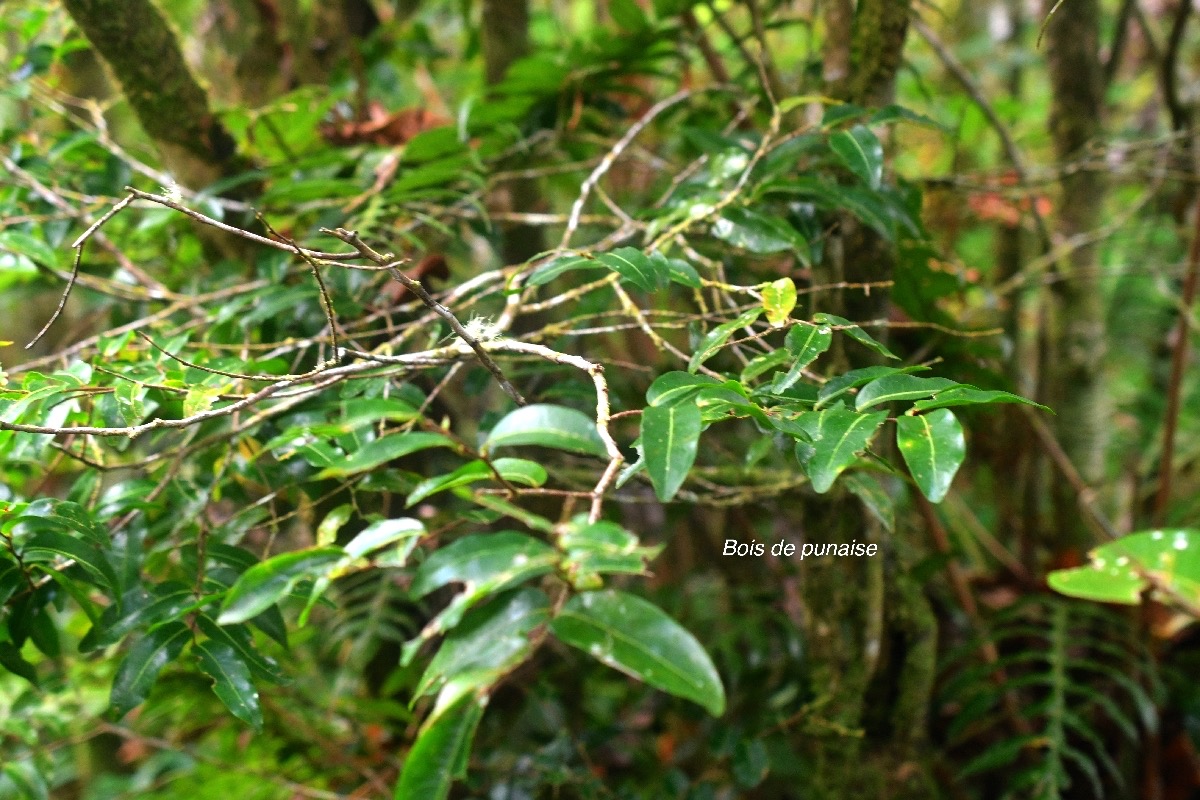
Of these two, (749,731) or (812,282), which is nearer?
(812,282)

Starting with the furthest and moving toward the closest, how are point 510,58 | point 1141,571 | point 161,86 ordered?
point 510,58
point 161,86
point 1141,571

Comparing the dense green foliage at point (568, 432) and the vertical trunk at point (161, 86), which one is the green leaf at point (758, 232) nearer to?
the dense green foliage at point (568, 432)

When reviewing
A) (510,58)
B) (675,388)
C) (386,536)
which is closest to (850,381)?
(675,388)

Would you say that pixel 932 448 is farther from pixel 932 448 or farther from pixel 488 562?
pixel 488 562

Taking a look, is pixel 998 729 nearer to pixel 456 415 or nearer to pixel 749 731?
pixel 749 731

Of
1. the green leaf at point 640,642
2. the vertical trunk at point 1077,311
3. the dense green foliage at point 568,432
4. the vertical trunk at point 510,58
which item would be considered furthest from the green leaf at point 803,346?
the vertical trunk at point 1077,311

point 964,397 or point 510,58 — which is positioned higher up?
point 510,58

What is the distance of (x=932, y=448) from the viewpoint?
570 mm

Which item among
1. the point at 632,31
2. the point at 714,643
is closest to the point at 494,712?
the point at 714,643

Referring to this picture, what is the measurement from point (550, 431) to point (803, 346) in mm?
235

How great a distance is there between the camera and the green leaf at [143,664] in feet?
2.34

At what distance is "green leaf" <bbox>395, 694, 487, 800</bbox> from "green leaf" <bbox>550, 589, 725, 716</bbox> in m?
0.06

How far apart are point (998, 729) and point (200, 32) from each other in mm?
2118

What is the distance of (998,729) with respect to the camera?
1.51 meters
